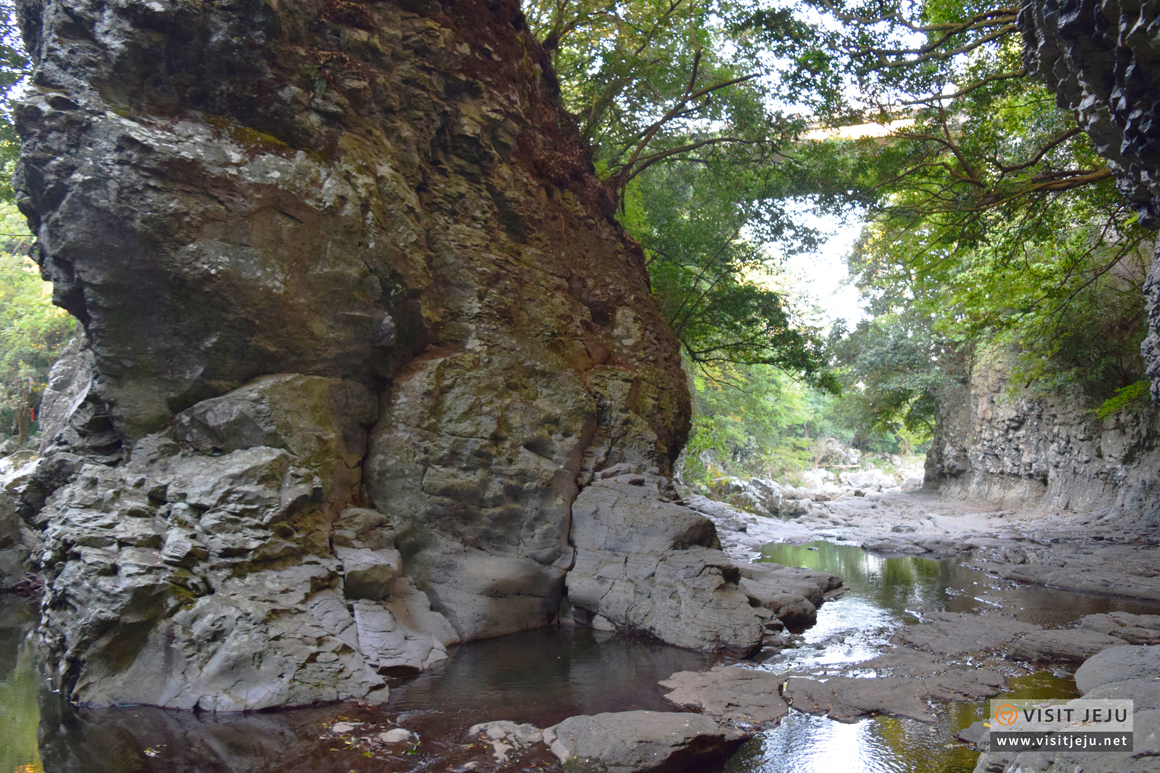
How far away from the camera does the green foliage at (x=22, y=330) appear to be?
19672 millimetres

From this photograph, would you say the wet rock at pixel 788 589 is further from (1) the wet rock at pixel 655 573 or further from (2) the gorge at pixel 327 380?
(1) the wet rock at pixel 655 573

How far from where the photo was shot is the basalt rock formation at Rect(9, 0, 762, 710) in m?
5.43

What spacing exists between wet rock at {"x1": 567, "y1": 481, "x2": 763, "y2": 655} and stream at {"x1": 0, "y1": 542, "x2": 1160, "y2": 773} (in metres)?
0.27

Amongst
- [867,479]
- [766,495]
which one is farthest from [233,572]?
[867,479]

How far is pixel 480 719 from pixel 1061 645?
5358 millimetres

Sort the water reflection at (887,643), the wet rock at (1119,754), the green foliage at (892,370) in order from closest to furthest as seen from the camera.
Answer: the wet rock at (1119,754) → the water reflection at (887,643) → the green foliage at (892,370)

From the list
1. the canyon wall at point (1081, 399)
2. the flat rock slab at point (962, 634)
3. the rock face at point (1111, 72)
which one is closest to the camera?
the rock face at point (1111, 72)

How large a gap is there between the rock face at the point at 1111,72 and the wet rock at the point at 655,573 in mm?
5107

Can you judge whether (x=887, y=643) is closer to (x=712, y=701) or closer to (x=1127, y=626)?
(x=1127, y=626)

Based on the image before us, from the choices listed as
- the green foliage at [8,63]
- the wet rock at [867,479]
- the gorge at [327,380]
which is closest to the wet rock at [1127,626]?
the gorge at [327,380]

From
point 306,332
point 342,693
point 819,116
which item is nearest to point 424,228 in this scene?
point 306,332

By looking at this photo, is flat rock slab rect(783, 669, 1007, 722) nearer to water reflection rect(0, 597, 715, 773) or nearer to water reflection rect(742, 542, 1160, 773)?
A: water reflection rect(742, 542, 1160, 773)

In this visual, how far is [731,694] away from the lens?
5.04 meters

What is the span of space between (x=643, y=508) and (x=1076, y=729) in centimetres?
530
